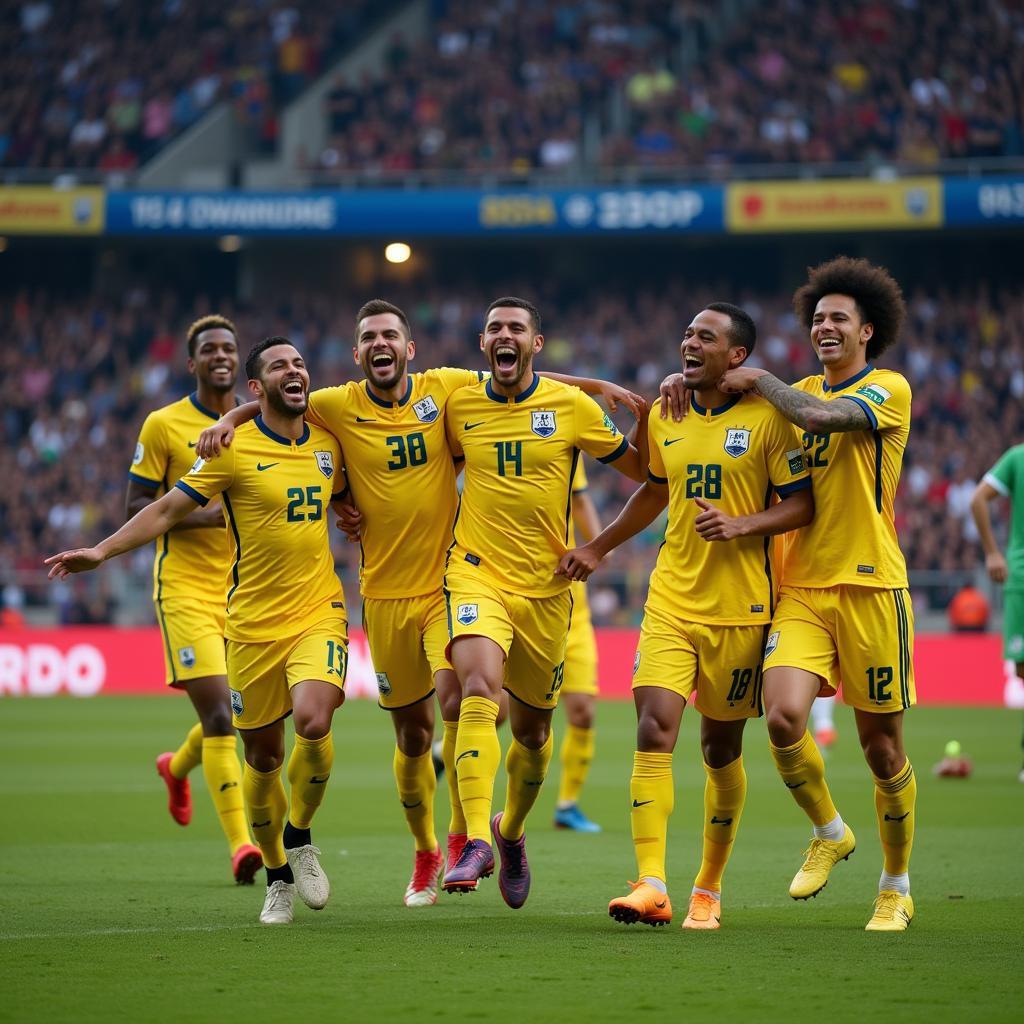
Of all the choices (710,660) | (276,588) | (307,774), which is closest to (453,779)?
(307,774)

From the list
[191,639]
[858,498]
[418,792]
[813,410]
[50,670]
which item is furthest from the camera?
[50,670]

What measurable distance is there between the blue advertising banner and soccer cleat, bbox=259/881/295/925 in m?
27.6

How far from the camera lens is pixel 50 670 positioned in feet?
81.2

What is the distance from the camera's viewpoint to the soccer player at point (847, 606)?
289 inches

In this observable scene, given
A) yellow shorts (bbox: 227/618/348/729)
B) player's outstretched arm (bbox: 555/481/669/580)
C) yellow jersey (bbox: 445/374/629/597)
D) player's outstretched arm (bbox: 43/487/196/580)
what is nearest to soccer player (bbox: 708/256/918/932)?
player's outstretched arm (bbox: 555/481/669/580)

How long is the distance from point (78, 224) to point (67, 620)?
462 inches

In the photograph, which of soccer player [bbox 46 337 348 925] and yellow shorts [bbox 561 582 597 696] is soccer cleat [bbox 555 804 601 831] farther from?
soccer player [bbox 46 337 348 925]

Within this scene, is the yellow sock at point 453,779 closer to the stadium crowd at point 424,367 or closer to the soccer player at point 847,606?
the soccer player at point 847,606

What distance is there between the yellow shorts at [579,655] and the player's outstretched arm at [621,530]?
340cm

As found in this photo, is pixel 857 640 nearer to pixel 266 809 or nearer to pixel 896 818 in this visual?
pixel 896 818

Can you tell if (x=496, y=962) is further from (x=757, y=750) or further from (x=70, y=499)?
(x=70, y=499)

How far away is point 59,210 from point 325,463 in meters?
29.8

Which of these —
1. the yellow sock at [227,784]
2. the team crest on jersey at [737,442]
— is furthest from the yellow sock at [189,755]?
the team crest on jersey at [737,442]

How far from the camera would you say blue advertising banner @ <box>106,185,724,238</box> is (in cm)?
3409
